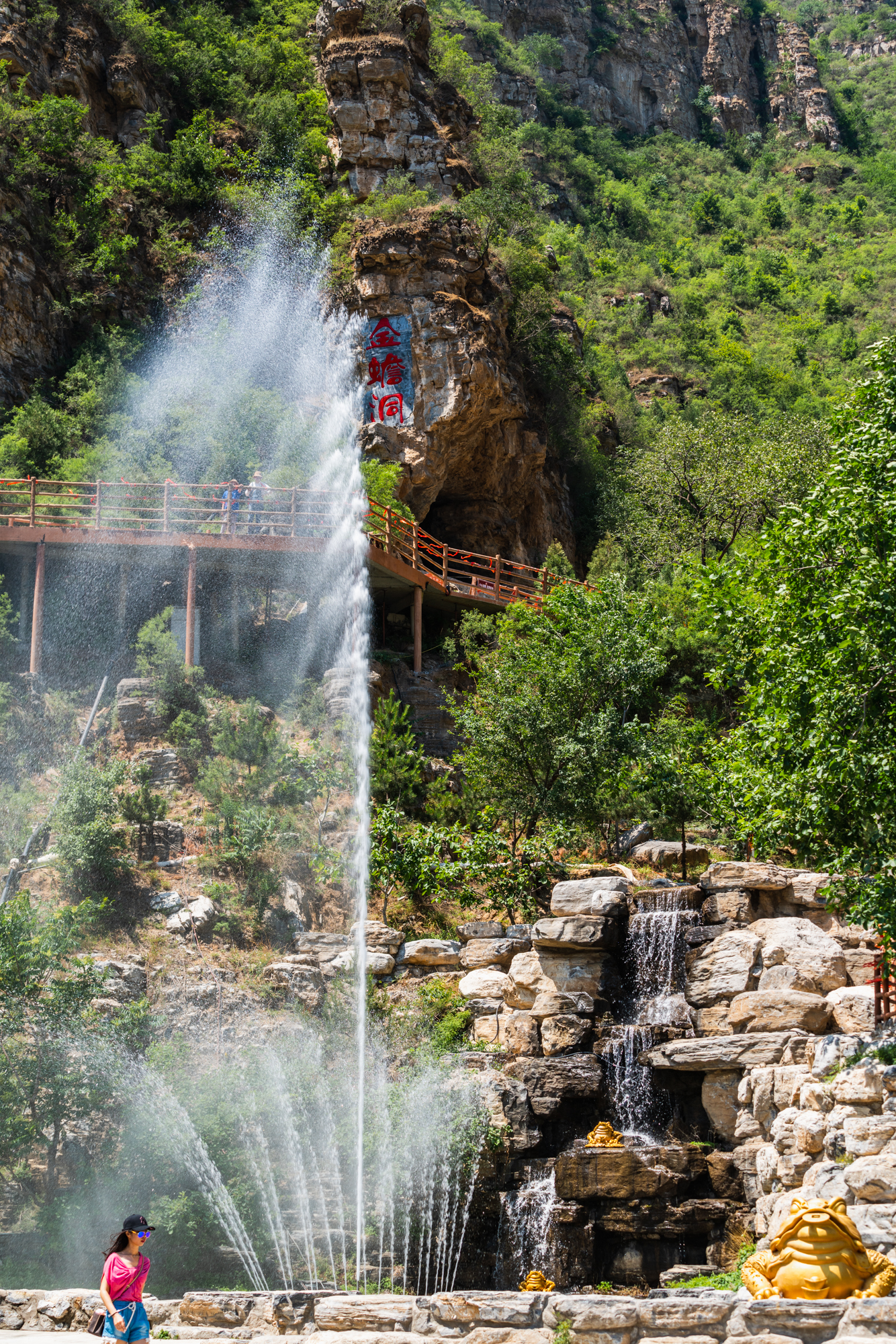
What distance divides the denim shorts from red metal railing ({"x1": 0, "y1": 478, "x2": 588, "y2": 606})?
18230 mm

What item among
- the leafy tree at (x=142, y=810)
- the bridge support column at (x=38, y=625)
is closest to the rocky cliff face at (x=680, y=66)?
the bridge support column at (x=38, y=625)

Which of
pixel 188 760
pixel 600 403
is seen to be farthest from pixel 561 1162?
pixel 600 403

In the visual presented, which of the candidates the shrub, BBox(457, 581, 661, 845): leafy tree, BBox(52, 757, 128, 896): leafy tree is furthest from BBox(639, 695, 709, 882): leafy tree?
the shrub

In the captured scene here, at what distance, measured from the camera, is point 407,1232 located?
1311cm

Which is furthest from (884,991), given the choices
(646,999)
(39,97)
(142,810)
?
(39,97)

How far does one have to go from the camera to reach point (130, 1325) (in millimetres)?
6746

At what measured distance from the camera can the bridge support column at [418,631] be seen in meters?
25.5

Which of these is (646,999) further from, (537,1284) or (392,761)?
(392,761)

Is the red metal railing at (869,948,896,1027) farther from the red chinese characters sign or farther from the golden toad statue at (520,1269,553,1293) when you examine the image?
the red chinese characters sign

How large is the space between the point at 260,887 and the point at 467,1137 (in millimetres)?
5894

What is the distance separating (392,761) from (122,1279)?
13.6m

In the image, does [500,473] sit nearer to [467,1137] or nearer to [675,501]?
[675,501]

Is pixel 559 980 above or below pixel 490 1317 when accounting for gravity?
above

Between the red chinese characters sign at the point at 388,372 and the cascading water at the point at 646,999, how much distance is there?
1668 centimetres
